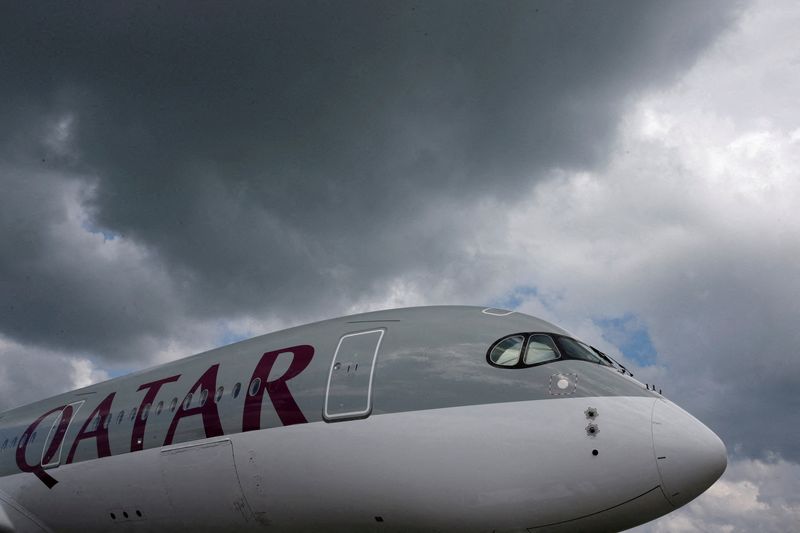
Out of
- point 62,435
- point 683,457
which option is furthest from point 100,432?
point 683,457

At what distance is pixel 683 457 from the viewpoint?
707 cm

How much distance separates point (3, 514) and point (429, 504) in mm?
10565

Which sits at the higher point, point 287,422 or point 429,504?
point 287,422

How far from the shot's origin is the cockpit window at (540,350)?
8.24 meters

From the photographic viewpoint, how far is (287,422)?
8922mm

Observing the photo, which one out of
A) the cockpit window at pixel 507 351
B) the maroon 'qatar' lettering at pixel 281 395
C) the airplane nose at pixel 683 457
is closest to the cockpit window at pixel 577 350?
the cockpit window at pixel 507 351

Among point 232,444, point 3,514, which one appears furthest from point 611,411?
point 3,514

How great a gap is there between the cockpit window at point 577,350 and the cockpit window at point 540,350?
14 cm

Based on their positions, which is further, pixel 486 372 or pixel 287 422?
pixel 287 422

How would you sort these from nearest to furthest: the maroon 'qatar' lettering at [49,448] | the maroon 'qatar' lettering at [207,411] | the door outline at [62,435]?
the maroon 'qatar' lettering at [207,411], the door outline at [62,435], the maroon 'qatar' lettering at [49,448]

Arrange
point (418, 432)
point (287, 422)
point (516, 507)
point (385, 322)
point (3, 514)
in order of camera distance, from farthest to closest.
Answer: point (3, 514) < point (385, 322) < point (287, 422) < point (418, 432) < point (516, 507)

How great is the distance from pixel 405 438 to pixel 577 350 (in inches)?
99.2

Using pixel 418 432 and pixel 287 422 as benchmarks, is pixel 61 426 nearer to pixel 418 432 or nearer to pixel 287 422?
pixel 287 422

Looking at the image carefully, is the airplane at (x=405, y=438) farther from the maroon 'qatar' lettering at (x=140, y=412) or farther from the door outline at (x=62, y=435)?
the door outline at (x=62, y=435)
